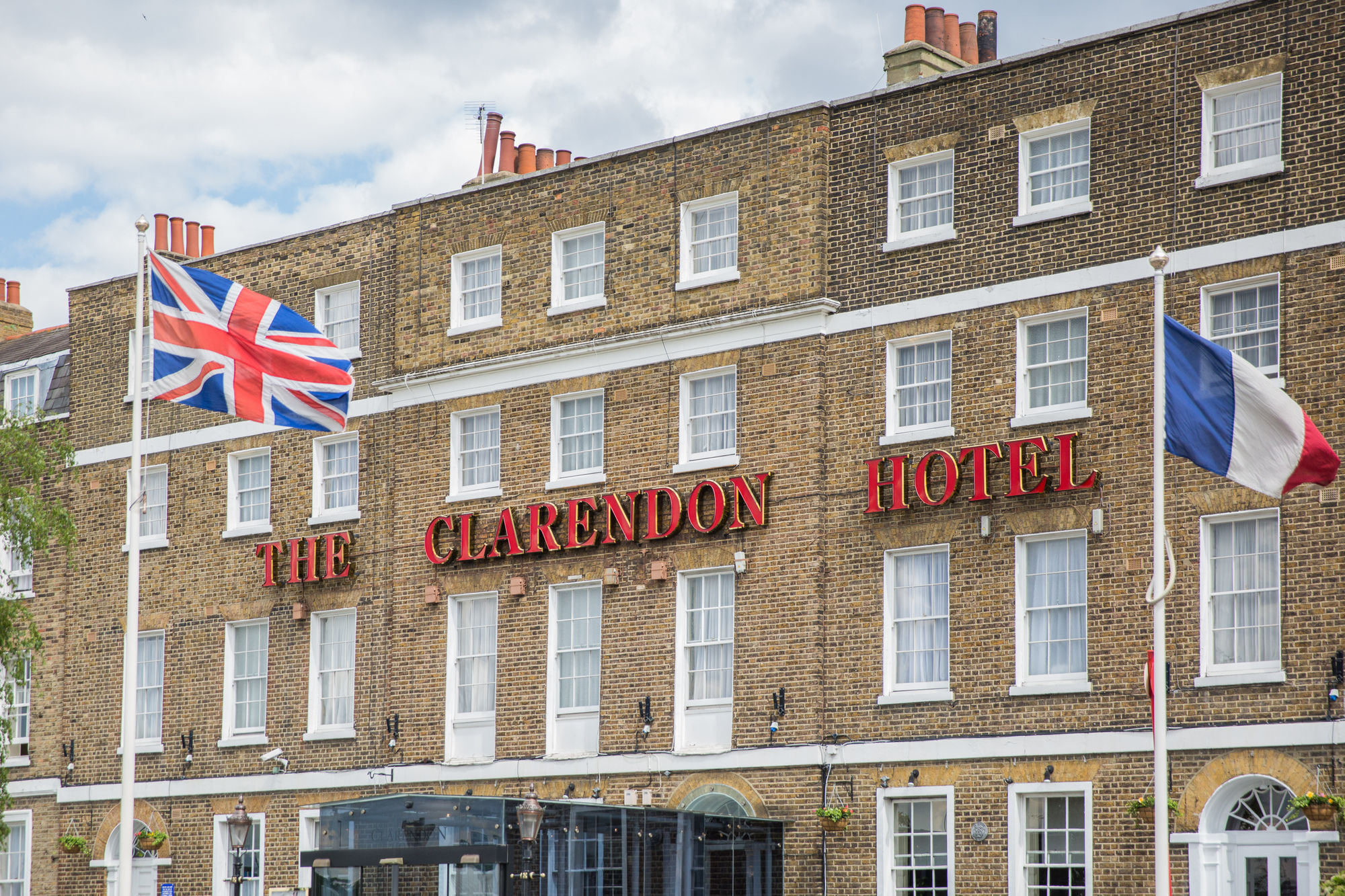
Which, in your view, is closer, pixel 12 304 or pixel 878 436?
pixel 878 436

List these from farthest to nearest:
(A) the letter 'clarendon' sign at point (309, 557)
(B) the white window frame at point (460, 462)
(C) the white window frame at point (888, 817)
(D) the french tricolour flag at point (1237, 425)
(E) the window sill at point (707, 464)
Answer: (A) the letter 'clarendon' sign at point (309, 557)
(B) the white window frame at point (460, 462)
(E) the window sill at point (707, 464)
(C) the white window frame at point (888, 817)
(D) the french tricolour flag at point (1237, 425)

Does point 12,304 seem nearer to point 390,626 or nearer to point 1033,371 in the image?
point 390,626

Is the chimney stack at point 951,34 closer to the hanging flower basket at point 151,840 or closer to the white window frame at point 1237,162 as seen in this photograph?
the white window frame at point 1237,162

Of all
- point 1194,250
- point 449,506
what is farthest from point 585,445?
point 1194,250

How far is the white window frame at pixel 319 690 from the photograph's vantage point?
121 feet

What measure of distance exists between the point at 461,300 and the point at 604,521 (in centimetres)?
588

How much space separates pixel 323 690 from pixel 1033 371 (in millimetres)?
16087

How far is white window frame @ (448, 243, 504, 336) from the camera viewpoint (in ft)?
118

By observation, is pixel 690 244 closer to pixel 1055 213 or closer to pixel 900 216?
pixel 900 216

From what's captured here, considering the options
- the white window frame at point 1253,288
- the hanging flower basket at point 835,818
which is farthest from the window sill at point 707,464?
the white window frame at point 1253,288

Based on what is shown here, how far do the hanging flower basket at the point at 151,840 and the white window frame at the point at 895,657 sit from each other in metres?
17.0

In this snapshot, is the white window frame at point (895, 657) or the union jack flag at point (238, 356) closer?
the union jack flag at point (238, 356)

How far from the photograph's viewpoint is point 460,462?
36.2m

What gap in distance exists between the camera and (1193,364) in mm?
22422
